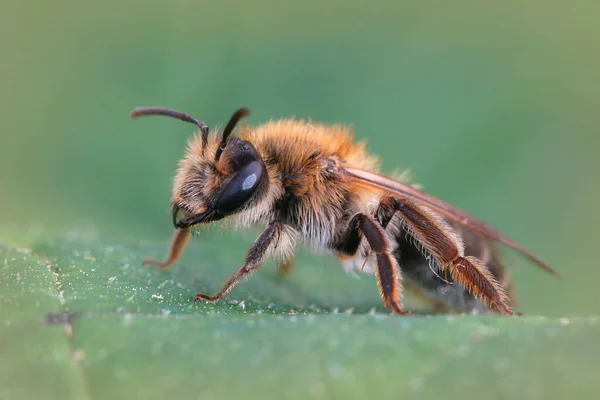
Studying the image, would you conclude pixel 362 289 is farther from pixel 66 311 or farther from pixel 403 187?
pixel 66 311

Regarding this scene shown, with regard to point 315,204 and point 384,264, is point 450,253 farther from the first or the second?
point 315,204

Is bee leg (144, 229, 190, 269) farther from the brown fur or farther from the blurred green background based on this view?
the blurred green background

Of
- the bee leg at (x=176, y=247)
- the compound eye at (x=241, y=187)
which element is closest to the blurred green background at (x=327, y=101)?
the bee leg at (x=176, y=247)

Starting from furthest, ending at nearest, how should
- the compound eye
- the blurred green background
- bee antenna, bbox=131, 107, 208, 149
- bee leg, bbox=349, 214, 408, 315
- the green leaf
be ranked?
the blurred green background < bee antenna, bbox=131, 107, 208, 149 < the compound eye < bee leg, bbox=349, 214, 408, 315 < the green leaf

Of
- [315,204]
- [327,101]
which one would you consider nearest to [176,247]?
[315,204]

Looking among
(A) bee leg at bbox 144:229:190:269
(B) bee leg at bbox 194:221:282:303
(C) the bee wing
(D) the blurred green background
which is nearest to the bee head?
(B) bee leg at bbox 194:221:282:303

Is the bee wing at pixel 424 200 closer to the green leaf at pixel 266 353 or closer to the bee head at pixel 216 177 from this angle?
the bee head at pixel 216 177

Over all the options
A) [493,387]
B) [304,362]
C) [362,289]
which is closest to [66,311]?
[304,362]

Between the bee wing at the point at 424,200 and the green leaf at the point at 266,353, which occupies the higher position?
the bee wing at the point at 424,200
